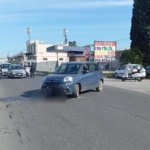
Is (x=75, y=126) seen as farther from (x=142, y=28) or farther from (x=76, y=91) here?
(x=142, y=28)

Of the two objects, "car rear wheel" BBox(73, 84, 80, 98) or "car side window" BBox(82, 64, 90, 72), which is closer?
"car rear wheel" BBox(73, 84, 80, 98)

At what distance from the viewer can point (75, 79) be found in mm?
16250

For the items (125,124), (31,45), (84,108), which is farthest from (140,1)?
(31,45)

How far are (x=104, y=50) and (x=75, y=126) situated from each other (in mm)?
38829

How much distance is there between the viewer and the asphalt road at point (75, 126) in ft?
23.6

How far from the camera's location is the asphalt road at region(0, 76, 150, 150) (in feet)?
23.6

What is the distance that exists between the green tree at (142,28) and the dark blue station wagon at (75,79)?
2653 centimetres

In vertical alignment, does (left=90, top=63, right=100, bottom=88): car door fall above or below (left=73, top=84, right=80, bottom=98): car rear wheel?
above

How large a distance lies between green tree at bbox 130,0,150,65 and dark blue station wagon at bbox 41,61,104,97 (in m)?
26.5

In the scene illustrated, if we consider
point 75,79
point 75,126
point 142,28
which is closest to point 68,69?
point 75,79

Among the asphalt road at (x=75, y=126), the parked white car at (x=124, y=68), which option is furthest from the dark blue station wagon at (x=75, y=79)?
the parked white car at (x=124, y=68)

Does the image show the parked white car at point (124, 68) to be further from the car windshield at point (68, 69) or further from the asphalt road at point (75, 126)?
the asphalt road at point (75, 126)

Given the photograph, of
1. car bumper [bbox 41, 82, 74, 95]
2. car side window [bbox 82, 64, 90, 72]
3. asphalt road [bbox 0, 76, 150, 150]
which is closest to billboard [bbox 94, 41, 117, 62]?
car side window [bbox 82, 64, 90, 72]

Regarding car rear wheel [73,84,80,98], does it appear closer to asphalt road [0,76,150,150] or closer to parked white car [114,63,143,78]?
asphalt road [0,76,150,150]
